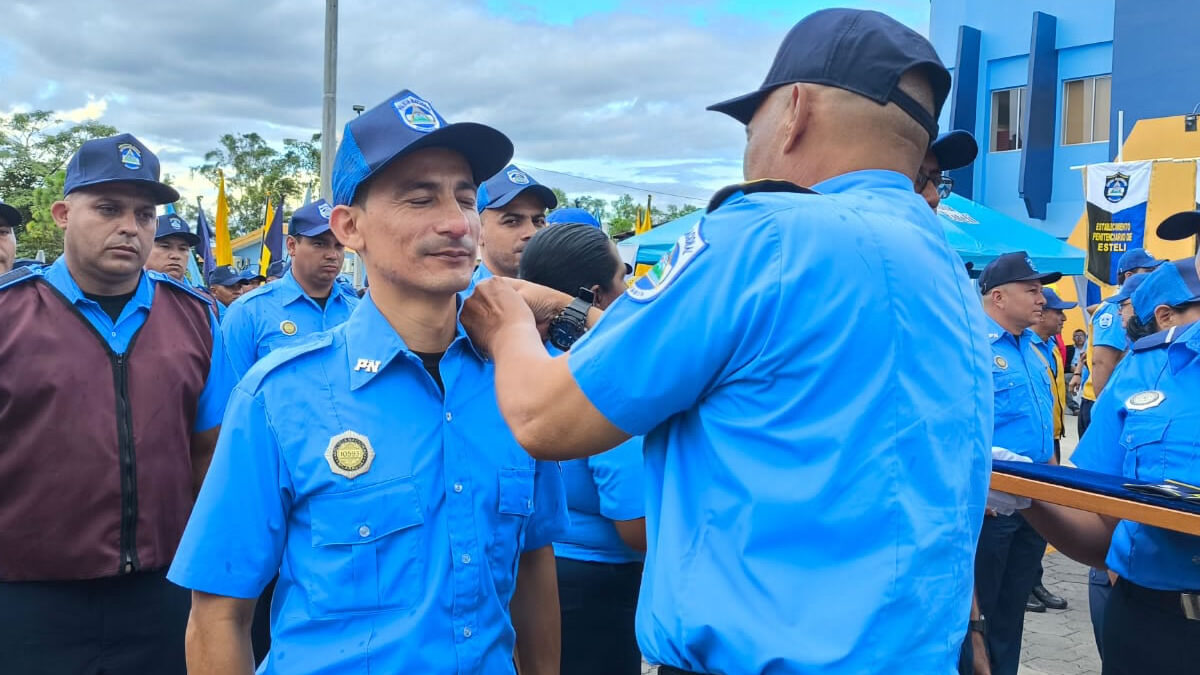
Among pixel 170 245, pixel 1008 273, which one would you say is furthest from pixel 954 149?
pixel 170 245

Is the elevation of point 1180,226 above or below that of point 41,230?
below

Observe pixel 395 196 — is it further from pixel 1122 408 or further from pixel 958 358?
pixel 1122 408

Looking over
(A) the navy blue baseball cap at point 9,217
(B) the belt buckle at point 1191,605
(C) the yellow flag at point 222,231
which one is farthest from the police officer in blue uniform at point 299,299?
(C) the yellow flag at point 222,231

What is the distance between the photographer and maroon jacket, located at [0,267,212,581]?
285cm

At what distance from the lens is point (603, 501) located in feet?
8.68

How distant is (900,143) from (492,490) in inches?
41.5

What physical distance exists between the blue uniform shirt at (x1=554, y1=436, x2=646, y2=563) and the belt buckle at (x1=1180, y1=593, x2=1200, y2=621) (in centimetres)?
166

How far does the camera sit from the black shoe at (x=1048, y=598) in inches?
248

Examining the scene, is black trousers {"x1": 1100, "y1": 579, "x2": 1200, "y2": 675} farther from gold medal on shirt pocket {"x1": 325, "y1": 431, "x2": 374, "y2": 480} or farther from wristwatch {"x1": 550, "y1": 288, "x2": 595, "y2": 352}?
gold medal on shirt pocket {"x1": 325, "y1": 431, "x2": 374, "y2": 480}

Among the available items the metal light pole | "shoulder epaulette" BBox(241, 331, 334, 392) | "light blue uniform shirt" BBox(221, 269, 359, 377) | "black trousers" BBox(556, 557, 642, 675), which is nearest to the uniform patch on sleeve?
"shoulder epaulette" BBox(241, 331, 334, 392)

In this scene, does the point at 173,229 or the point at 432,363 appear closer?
the point at 432,363

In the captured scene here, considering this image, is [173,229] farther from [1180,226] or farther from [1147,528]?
[1147,528]

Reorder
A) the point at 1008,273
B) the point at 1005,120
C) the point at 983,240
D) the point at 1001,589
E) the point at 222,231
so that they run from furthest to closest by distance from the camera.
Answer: the point at 1005,120
the point at 222,231
the point at 983,240
the point at 1008,273
the point at 1001,589

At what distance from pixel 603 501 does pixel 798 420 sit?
132cm
